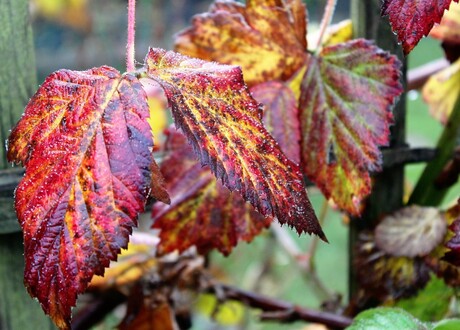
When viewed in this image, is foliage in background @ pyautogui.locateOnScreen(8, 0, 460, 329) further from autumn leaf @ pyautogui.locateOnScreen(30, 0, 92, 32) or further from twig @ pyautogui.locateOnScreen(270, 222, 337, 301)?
autumn leaf @ pyautogui.locateOnScreen(30, 0, 92, 32)

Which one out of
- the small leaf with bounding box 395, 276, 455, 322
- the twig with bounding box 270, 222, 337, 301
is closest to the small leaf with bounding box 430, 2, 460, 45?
the small leaf with bounding box 395, 276, 455, 322

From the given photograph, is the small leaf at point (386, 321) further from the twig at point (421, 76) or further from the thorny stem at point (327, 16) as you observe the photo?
the twig at point (421, 76)

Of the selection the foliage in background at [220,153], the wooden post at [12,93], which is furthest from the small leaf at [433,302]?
the wooden post at [12,93]

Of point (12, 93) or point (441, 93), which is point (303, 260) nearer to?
point (441, 93)

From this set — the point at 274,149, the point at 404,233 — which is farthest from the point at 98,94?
the point at 404,233

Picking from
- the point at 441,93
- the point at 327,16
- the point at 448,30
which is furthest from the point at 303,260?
the point at 327,16
